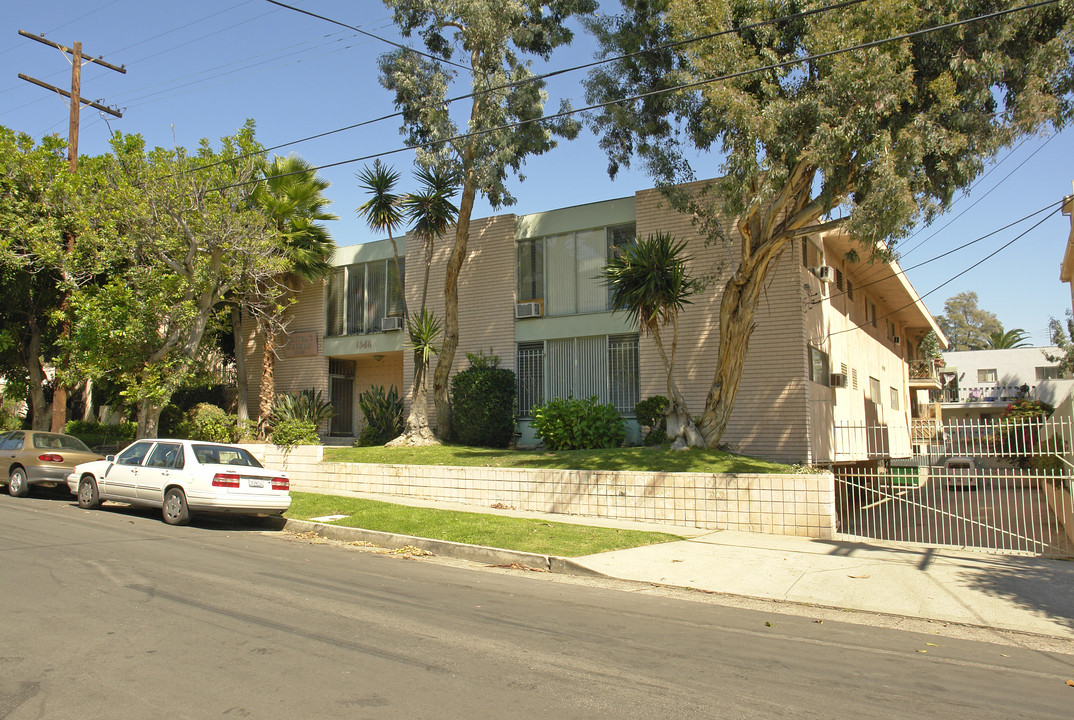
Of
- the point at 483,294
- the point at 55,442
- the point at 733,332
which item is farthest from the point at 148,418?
the point at 733,332

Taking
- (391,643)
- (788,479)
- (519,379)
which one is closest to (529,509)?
(788,479)

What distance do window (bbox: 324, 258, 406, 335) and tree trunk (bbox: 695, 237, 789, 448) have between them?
1118 centimetres

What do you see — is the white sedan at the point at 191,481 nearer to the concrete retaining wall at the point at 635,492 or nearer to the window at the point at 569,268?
the concrete retaining wall at the point at 635,492

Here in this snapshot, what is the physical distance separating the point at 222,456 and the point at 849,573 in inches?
397

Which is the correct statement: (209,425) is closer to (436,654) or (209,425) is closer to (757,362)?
(757,362)

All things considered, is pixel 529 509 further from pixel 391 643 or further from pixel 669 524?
pixel 391 643

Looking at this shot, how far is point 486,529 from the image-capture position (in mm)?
12258

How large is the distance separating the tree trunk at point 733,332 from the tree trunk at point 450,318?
7394mm

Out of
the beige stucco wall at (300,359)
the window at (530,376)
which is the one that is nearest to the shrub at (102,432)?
the beige stucco wall at (300,359)

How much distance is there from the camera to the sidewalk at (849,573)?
8219 millimetres

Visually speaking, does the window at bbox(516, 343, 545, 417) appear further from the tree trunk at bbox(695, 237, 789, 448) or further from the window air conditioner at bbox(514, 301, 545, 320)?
the tree trunk at bbox(695, 237, 789, 448)

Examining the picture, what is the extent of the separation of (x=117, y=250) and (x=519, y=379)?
1096 cm

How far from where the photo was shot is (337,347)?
2434 centimetres

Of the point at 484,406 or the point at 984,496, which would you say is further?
the point at 484,406
